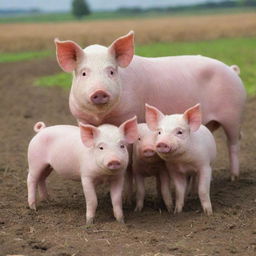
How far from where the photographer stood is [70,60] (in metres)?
7.04

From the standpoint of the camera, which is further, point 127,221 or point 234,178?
Result: point 234,178

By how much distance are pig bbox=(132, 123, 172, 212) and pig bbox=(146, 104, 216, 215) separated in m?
0.12

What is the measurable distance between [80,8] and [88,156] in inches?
4857

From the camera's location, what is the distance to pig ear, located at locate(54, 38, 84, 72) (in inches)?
274

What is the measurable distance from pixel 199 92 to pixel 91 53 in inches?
Answer: 60.0

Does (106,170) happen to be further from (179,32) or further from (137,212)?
(179,32)

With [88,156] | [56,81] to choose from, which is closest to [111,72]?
[88,156]

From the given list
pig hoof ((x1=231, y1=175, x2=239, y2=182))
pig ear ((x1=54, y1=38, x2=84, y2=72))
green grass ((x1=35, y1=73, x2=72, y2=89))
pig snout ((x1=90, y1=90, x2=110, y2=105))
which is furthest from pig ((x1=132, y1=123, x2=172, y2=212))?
green grass ((x1=35, y1=73, x2=72, y2=89))

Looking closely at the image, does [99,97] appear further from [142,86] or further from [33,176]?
[33,176]

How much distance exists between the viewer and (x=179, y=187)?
7.07 m

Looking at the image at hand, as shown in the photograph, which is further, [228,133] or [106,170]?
[228,133]

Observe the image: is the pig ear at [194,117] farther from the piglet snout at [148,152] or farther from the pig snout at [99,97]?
the pig snout at [99,97]

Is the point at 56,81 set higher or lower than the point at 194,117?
lower

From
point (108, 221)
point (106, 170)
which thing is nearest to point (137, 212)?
point (108, 221)
